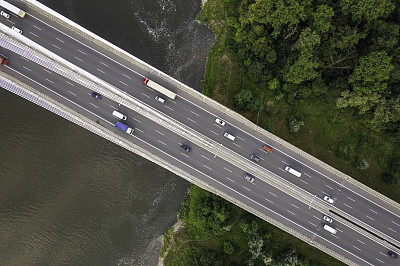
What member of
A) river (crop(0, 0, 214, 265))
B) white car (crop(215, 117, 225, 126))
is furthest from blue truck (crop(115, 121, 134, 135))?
white car (crop(215, 117, 225, 126))

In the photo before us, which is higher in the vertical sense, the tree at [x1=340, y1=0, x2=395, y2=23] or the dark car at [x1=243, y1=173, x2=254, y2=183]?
the tree at [x1=340, y1=0, x2=395, y2=23]

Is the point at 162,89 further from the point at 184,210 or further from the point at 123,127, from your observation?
the point at 184,210

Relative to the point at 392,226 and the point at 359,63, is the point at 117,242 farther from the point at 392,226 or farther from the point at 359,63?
the point at 359,63

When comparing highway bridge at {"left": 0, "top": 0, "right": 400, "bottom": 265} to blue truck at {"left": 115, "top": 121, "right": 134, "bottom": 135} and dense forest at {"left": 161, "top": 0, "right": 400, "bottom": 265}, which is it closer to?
blue truck at {"left": 115, "top": 121, "right": 134, "bottom": 135}

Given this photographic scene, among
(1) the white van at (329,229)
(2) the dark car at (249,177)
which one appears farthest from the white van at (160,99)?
(1) the white van at (329,229)

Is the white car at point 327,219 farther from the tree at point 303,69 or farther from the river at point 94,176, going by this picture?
the river at point 94,176

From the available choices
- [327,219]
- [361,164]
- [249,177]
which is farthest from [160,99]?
[361,164]

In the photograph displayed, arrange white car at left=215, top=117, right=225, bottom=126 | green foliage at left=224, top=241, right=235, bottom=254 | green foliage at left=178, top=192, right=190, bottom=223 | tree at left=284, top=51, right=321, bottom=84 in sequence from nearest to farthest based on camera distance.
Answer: tree at left=284, top=51, right=321, bottom=84, white car at left=215, top=117, right=225, bottom=126, green foliage at left=224, top=241, right=235, bottom=254, green foliage at left=178, top=192, right=190, bottom=223
